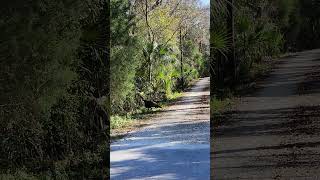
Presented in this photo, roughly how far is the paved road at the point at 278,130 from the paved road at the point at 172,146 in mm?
247

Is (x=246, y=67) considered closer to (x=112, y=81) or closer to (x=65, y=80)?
(x=112, y=81)

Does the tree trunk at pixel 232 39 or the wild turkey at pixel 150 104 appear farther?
the wild turkey at pixel 150 104

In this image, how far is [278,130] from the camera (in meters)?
Answer: 3.22

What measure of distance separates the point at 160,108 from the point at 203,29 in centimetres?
72

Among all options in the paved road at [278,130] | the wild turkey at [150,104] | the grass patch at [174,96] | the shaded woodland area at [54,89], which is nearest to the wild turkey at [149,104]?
the wild turkey at [150,104]

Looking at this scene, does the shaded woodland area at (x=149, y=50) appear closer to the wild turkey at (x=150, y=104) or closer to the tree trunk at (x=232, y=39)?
the wild turkey at (x=150, y=104)

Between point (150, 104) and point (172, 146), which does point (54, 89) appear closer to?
point (150, 104)

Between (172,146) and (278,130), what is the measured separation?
3.00 ft

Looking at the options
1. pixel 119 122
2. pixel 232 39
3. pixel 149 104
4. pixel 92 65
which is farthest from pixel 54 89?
pixel 232 39

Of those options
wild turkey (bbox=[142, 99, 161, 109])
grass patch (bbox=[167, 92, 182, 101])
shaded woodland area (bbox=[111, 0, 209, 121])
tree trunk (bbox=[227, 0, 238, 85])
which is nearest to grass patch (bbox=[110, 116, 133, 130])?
shaded woodland area (bbox=[111, 0, 209, 121])

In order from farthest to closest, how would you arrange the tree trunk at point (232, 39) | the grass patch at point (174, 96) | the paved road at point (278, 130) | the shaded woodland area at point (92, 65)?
the grass patch at point (174, 96)
the shaded woodland area at point (92, 65)
the tree trunk at point (232, 39)
the paved road at point (278, 130)

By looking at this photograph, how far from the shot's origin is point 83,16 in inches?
155

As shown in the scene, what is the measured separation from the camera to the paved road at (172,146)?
3.62 m

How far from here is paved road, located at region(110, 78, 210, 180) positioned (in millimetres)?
3621
